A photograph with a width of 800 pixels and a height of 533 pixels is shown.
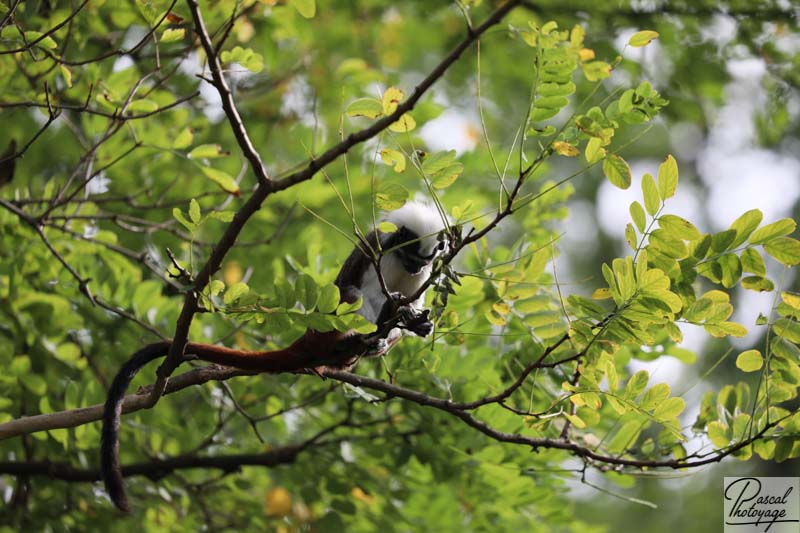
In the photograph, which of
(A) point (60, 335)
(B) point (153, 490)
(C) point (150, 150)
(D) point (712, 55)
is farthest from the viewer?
(D) point (712, 55)

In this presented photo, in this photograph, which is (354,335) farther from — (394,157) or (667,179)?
(667,179)

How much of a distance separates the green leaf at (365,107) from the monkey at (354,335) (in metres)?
0.36

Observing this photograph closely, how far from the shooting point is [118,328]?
432cm

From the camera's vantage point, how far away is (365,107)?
7.83ft

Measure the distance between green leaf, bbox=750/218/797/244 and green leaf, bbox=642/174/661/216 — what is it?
0.33 meters

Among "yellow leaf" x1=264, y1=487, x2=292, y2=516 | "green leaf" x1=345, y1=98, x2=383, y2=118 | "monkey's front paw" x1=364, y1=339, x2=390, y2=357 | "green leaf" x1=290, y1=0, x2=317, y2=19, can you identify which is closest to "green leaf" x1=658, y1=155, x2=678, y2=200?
"green leaf" x1=345, y1=98, x2=383, y2=118

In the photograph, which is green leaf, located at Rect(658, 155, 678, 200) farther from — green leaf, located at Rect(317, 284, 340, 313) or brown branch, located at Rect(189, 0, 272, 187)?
brown branch, located at Rect(189, 0, 272, 187)

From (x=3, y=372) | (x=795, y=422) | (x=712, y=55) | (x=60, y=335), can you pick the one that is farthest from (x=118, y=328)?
(x=712, y=55)

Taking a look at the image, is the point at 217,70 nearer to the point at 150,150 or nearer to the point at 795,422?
the point at 795,422

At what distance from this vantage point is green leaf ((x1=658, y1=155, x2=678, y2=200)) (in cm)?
238

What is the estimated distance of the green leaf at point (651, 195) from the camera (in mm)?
2402

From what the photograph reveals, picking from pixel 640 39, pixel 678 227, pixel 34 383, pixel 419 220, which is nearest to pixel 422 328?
pixel 419 220

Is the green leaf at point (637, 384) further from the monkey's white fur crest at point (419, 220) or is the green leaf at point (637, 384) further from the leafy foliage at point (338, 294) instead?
the monkey's white fur crest at point (419, 220)

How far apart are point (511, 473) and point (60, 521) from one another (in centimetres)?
223
